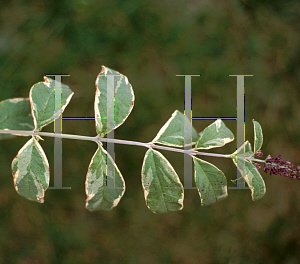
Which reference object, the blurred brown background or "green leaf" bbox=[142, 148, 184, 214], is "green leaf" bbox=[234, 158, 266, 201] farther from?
the blurred brown background

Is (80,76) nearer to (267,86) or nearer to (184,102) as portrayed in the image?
(184,102)

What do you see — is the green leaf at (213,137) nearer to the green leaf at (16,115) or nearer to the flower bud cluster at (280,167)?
the flower bud cluster at (280,167)

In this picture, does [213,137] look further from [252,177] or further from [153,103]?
[153,103]

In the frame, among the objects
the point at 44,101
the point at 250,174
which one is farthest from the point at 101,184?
the point at 250,174

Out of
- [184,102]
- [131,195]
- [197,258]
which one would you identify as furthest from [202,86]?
[197,258]

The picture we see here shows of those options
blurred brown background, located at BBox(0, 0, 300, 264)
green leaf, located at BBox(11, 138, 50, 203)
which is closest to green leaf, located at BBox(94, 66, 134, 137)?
green leaf, located at BBox(11, 138, 50, 203)

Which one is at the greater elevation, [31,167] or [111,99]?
[111,99]
